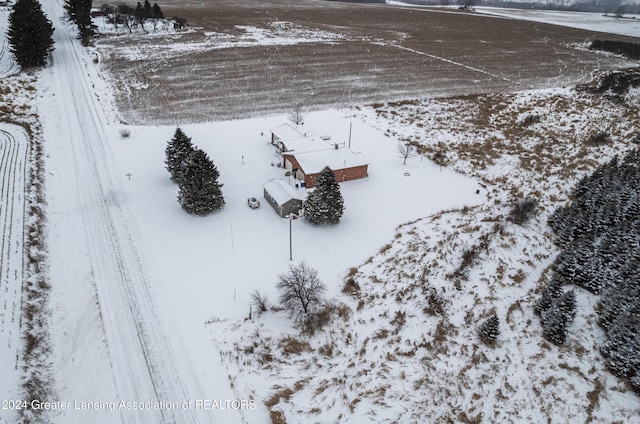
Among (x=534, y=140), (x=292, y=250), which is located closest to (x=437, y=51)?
(x=534, y=140)

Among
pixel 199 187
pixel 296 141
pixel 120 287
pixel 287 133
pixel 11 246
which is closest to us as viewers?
pixel 120 287

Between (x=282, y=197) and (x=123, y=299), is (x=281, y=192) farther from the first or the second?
(x=123, y=299)

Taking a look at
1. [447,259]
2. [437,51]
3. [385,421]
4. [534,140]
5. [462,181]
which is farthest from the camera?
[437,51]

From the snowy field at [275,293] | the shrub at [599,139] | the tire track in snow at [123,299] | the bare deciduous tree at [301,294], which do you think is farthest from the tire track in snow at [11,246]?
the shrub at [599,139]

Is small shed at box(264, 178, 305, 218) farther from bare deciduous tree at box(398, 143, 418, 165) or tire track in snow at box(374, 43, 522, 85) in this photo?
tire track in snow at box(374, 43, 522, 85)

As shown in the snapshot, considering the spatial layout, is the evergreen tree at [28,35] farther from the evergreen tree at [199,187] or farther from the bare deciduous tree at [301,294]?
the bare deciduous tree at [301,294]

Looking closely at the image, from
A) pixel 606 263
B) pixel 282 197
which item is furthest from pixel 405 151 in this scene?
pixel 606 263

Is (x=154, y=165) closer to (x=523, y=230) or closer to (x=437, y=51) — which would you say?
(x=523, y=230)
